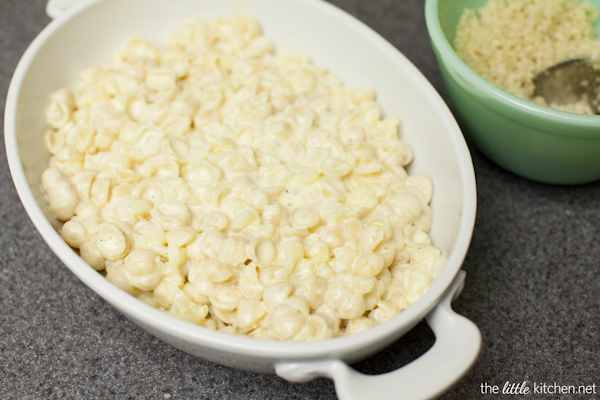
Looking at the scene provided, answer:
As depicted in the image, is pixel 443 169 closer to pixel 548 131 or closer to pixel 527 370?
pixel 548 131

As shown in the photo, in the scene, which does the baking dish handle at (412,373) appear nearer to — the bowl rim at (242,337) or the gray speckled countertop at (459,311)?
the bowl rim at (242,337)

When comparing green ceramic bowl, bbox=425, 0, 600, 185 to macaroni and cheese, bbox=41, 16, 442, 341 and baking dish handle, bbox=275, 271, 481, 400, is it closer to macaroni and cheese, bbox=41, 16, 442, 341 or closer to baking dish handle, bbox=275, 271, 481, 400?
macaroni and cheese, bbox=41, 16, 442, 341

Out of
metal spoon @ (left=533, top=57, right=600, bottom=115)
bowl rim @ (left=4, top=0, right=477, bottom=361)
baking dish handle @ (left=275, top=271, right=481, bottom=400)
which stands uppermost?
metal spoon @ (left=533, top=57, right=600, bottom=115)

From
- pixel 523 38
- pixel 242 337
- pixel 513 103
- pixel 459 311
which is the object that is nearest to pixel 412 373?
pixel 242 337

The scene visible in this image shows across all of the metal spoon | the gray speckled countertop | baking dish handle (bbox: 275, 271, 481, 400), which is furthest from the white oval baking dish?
Answer: the metal spoon

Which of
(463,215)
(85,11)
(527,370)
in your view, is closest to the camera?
(463,215)

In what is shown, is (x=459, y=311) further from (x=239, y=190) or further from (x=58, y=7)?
(x=58, y=7)

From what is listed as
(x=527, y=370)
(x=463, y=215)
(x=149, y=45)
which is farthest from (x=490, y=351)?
(x=149, y=45)
